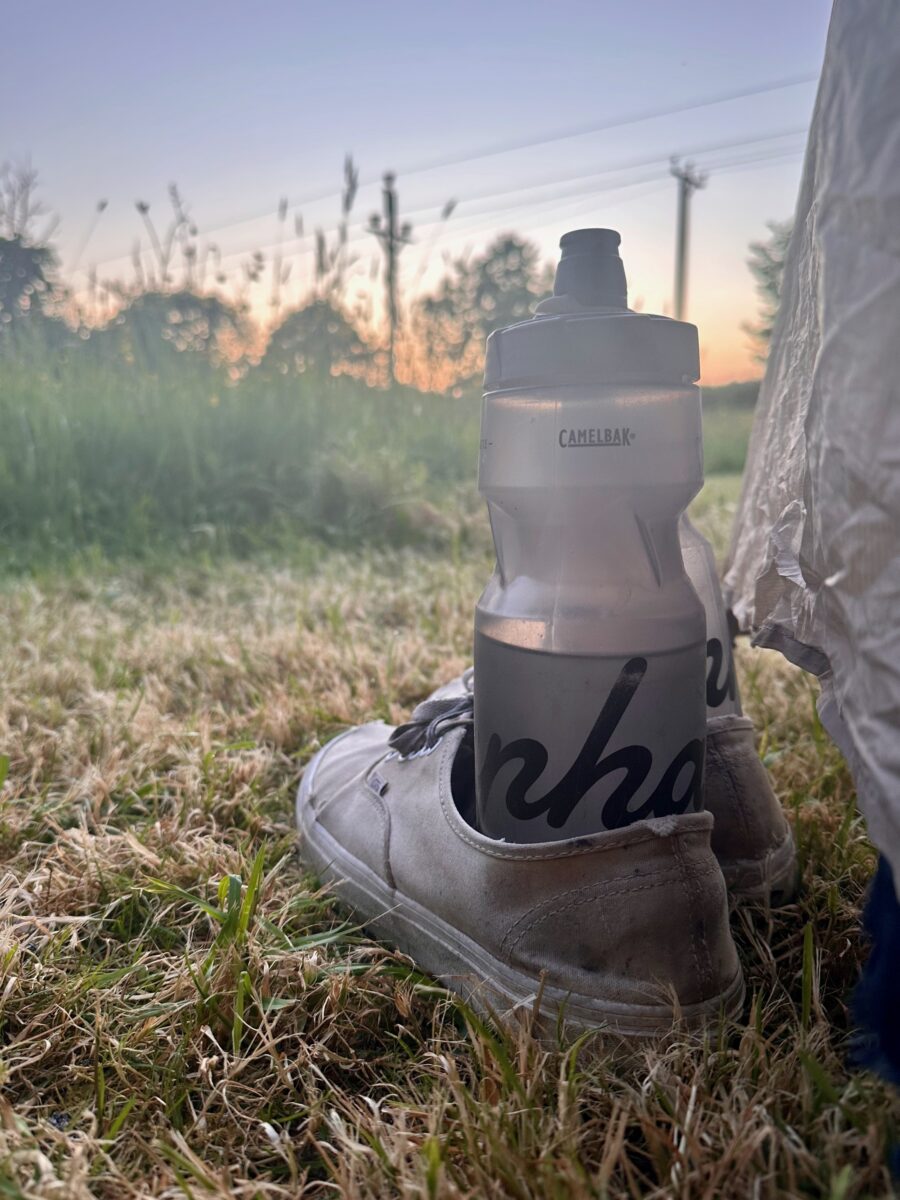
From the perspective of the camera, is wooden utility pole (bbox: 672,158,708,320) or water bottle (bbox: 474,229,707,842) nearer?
water bottle (bbox: 474,229,707,842)

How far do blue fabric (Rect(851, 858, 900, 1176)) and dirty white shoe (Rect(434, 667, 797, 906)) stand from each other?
1.01 feet

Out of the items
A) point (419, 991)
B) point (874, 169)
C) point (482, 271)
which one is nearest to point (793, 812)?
point (419, 991)

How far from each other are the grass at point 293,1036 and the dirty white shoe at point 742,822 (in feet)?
0.12

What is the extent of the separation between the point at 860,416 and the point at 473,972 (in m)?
0.61

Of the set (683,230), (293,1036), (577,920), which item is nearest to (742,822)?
(577,920)

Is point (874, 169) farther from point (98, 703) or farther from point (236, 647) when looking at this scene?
point (236, 647)

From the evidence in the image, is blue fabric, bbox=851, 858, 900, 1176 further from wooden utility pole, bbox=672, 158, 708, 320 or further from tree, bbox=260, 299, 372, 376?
wooden utility pole, bbox=672, 158, 708, 320

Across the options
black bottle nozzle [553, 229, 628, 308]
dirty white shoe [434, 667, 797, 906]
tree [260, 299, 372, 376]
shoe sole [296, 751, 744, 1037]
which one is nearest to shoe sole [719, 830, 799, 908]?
dirty white shoe [434, 667, 797, 906]

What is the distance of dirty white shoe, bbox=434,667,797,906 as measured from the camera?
38.1 inches

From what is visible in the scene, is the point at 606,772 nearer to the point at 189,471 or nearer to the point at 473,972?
the point at 473,972

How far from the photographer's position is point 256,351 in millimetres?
4398

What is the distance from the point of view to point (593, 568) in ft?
2.54

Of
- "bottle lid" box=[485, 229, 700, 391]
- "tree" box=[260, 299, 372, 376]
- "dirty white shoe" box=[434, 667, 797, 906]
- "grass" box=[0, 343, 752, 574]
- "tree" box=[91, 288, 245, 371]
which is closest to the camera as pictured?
"bottle lid" box=[485, 229, 700, 391]

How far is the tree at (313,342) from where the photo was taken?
439 centimetres
